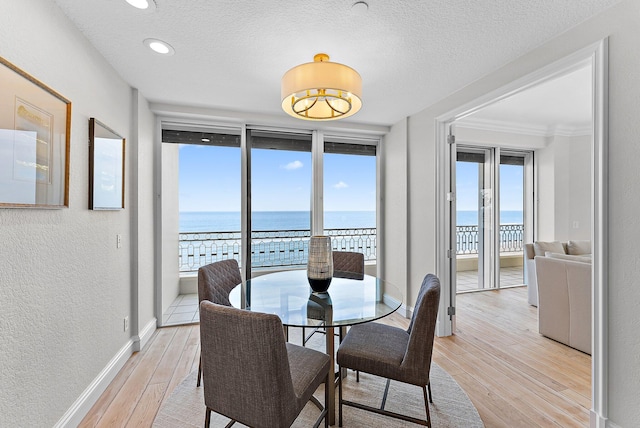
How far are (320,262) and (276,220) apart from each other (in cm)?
194

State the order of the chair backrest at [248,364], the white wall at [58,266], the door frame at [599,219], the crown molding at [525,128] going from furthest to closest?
1. the crown molding at [525,128]
2. the door frame at [599,219]
3. the white wall at [58,266]
4. the chair backrest at [248,364]

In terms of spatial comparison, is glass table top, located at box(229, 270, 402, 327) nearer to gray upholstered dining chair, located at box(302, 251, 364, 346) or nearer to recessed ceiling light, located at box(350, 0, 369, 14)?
gray upholstered dining chair, located at box(302, 251, 364, 346)

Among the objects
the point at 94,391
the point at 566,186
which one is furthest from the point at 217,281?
the point at 566,186

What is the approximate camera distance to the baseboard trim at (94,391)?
5.63 ft

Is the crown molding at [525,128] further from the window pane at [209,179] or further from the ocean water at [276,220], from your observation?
the window pane at [209,179]

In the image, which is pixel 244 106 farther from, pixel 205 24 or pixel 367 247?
pixel 367 247

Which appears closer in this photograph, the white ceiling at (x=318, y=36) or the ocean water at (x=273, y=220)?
the white ceiling at (x=318, y=36)

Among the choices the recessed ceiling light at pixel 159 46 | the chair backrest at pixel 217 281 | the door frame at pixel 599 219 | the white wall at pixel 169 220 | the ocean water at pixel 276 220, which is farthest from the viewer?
the ocean water at pixel 276 220

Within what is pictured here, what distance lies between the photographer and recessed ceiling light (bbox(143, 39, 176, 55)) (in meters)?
1.99

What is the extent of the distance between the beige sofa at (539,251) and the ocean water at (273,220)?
227 cm

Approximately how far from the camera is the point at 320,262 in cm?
204

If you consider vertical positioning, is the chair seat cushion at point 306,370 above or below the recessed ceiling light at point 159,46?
below

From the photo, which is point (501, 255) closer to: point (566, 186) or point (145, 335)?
point (566, 186)

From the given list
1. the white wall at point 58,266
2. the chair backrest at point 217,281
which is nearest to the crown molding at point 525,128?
the chair backrest at point 217,281
